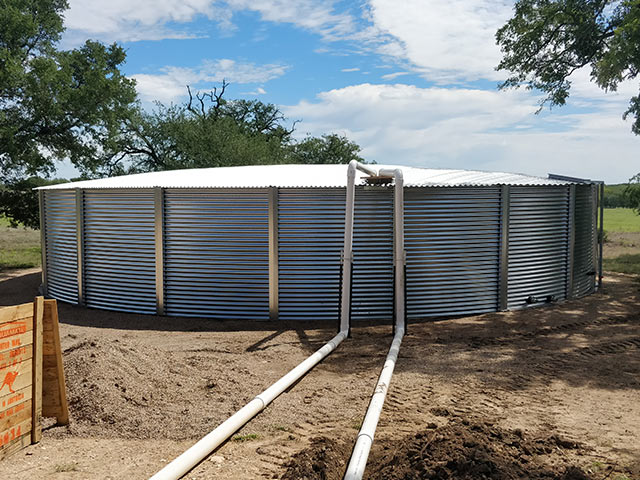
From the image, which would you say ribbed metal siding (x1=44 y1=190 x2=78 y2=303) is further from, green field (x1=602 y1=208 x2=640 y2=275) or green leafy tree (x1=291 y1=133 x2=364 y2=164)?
green leafy tree (x1=291 y1=133 x2=364 y2=164)

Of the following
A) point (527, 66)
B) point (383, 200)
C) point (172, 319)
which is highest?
point (527, 66)

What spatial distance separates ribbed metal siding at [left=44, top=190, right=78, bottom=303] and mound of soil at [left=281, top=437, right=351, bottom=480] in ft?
35.3

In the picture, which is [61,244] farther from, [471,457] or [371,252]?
[471,457]

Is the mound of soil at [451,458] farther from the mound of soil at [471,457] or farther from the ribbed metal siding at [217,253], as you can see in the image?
the ribbed metal siding at [217,253]

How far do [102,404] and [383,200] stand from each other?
725 cm

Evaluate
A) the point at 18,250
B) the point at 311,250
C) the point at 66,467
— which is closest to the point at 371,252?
the point at 311,250

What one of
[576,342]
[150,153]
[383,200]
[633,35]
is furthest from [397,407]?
[150,153]

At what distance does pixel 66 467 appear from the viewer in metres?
5.53

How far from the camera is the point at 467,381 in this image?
808cm

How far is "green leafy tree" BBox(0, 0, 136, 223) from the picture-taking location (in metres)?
23.7

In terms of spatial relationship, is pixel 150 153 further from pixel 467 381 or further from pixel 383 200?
pixel 467 381

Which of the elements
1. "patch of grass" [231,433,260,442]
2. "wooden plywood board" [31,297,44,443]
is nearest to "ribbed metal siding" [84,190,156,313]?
"wooden plywood board" [31,297,44,443]

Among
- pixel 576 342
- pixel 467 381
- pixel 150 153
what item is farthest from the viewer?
pixel 150 153

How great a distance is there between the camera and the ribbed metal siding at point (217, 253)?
12.2 metres
